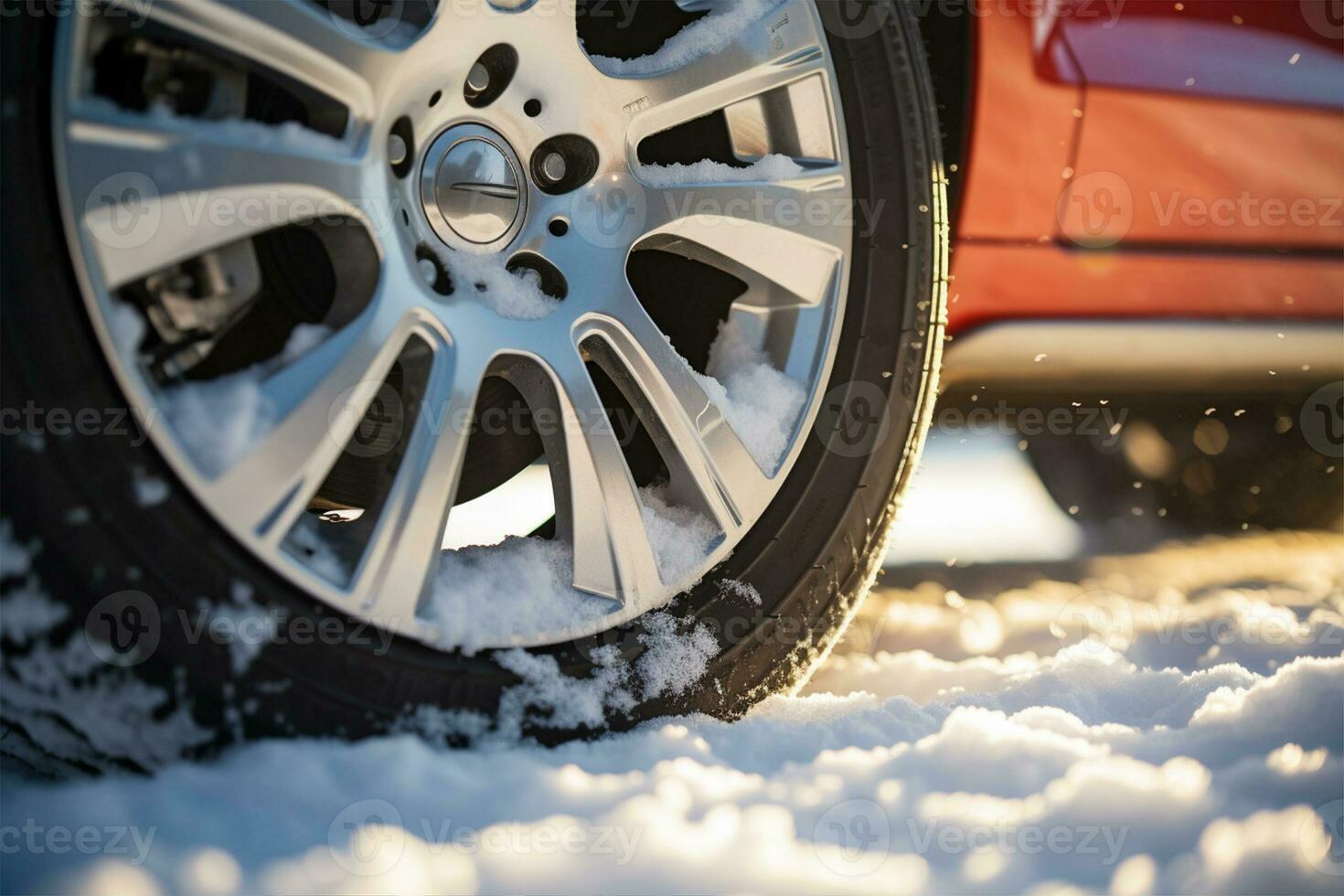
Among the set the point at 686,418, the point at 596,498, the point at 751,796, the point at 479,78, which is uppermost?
the point at 479,78

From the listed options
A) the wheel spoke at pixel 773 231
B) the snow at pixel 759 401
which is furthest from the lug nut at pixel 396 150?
the snow at pixel 759 401

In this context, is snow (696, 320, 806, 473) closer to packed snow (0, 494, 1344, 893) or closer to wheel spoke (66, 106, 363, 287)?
packed snow (0, 494, 1344, 893)

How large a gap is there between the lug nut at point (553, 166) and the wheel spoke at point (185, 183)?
264 mm

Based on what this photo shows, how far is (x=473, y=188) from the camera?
1.23m

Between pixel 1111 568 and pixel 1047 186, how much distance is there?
104 cm

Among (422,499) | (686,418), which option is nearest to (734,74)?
(686,418)

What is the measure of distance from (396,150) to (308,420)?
Answer: 32cm

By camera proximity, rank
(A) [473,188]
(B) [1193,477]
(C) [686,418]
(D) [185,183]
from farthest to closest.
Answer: (B) [1193,477], (C) [686,418], (A) [473,188], (D) [185,183]

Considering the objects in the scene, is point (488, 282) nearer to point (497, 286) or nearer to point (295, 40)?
point (497, 286)

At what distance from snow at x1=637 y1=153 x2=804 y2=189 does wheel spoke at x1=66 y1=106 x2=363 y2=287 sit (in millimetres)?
443

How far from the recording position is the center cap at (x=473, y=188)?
120 cm

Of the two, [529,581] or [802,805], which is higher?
[529,581]

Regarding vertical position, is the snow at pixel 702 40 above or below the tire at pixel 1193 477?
above

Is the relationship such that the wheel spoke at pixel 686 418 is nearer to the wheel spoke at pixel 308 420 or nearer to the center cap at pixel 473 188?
the center cap at pixel 473 188
